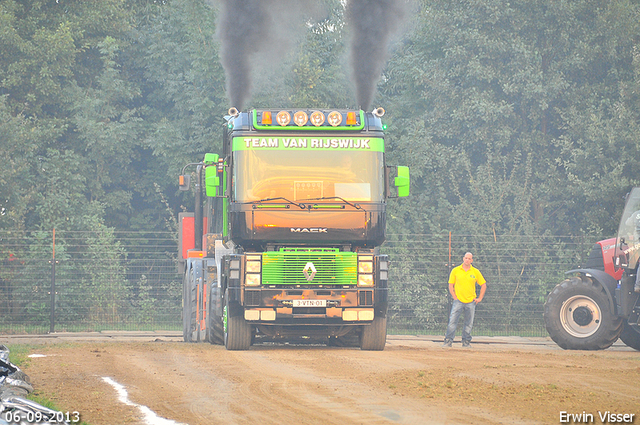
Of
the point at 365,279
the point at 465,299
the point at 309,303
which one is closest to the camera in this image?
the point at 309,303

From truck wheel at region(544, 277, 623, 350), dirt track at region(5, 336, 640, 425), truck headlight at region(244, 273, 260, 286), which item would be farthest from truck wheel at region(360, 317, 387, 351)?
truck wheel at region(544, 277, 623, 350)

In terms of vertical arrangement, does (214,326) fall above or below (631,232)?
below

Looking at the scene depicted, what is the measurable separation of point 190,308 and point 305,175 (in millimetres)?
6736

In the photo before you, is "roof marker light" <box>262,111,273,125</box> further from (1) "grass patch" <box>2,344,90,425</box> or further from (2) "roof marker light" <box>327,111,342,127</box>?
(1) "grass patch" <box>2,344,90,425</box>

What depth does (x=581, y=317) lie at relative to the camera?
18109 mm

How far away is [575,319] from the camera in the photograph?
18156 mm

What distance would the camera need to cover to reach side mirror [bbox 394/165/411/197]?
15.8 metres

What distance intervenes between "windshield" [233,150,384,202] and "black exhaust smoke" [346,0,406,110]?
430 cm

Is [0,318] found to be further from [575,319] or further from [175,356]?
[575,319]

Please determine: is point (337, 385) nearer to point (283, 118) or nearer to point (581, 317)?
point (283, 118)

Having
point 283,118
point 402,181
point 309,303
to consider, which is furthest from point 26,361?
point 402,181

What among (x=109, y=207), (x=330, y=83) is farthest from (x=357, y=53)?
(x=109, y=207)

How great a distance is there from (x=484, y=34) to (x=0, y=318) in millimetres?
17871

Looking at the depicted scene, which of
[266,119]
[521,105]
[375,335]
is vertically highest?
[521,105]
